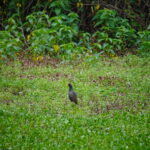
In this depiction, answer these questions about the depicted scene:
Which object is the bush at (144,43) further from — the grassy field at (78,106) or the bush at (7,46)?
the bush at (7,46)

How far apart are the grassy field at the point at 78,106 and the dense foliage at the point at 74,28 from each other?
135 cm

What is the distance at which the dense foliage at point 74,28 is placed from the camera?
1705 cm

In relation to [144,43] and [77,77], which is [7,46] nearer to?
[77,77]

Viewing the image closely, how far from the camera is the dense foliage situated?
17047 mm

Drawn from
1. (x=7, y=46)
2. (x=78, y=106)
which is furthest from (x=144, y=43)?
(x=78, y=106)

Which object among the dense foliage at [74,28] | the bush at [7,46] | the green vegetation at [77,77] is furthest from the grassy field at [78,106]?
the dense foliage at [74,28]

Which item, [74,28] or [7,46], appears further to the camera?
[74,28]

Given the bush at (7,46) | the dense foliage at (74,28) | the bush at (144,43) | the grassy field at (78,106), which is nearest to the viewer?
the grassy field at (78,106)

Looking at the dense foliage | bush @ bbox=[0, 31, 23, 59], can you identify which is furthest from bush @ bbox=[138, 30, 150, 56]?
bush @ bbox=[0, 31, 23, 59]

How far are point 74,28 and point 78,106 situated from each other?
9446mm

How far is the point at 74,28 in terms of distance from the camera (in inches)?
756

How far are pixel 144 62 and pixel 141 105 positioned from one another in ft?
19.7

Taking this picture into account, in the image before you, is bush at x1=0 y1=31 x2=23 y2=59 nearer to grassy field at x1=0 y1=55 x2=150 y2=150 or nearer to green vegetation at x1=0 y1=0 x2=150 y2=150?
green vegetation at x1=0 y1=0 x2=150 y2=150

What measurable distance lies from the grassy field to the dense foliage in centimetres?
135
